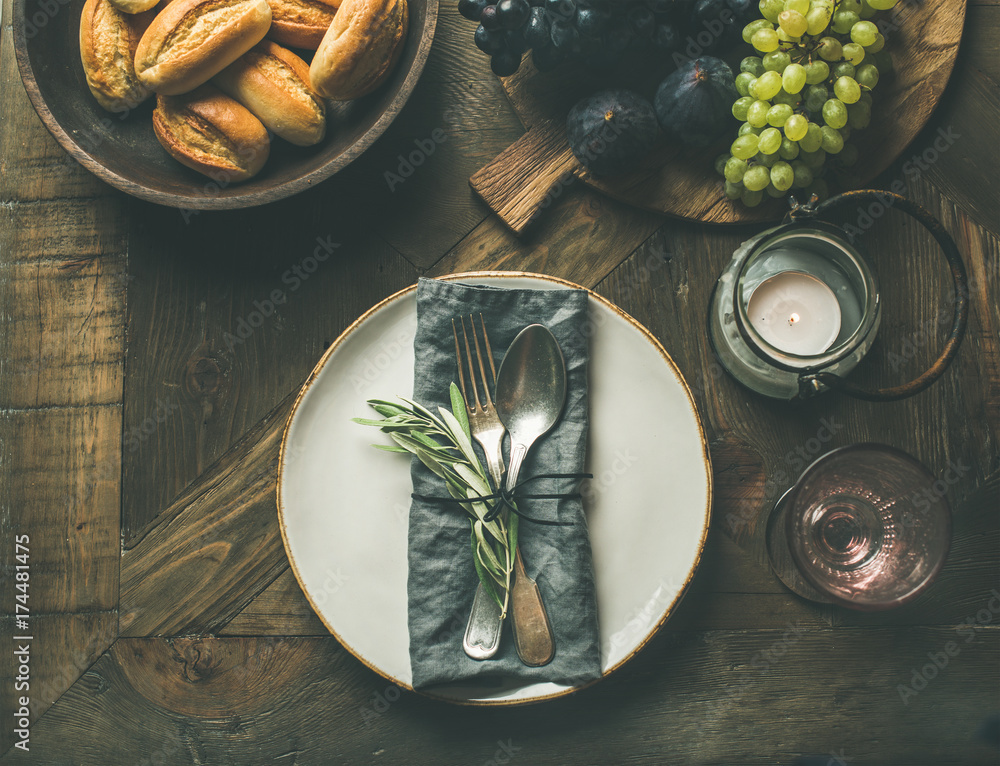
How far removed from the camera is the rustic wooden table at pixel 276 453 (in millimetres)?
729

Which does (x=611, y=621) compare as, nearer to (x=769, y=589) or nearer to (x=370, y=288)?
(x=769, y=589)

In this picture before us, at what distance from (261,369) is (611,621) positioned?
48cm

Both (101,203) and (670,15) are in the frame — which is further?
(101,203)

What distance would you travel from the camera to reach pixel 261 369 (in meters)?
0.75

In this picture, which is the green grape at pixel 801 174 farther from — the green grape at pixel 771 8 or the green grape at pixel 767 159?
the green grape at pixel 771 8

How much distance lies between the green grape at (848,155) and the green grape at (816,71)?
0.26 ft

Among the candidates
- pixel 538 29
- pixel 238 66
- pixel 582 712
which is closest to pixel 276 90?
pixel 238 66

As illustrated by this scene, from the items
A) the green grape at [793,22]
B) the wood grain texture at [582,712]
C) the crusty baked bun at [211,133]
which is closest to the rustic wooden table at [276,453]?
the wood grain texture at [582,712]

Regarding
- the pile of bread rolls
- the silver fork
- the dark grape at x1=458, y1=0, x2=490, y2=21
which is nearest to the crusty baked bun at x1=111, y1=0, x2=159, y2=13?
the pile of bread rolls

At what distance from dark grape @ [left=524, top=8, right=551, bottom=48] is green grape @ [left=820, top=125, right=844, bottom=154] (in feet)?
0.98

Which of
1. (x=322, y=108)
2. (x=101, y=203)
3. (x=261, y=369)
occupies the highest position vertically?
(x=322, y=108)

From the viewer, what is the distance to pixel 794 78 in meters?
0.64

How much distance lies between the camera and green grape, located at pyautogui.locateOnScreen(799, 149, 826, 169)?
26.5 inches

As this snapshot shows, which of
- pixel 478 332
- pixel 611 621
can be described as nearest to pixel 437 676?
pixel 611 621
